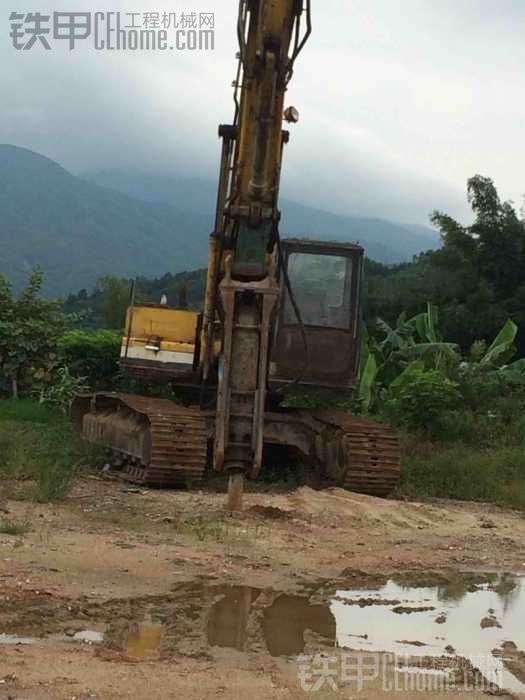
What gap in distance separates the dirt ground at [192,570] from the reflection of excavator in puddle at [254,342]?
1.93 feet

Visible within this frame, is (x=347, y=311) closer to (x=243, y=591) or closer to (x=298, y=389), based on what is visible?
(x=298, y=389)

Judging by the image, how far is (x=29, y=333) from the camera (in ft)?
71.2

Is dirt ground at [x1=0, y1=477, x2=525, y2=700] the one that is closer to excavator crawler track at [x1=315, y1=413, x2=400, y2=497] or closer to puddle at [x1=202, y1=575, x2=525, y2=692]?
puddle at [x1=202, y1=575, x2=525, y2=692]

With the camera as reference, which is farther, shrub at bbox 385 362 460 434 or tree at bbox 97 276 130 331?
tree at bbox 97 276 130 331

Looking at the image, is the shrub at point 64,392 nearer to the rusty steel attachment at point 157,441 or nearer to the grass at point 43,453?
the grass at point 43,453

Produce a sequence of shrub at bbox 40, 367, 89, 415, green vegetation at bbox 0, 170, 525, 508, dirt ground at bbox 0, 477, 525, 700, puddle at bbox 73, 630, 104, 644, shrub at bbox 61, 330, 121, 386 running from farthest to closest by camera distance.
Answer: shrub at bbox 61, 330, 121, 386, shrub at bbox 40, 367, 89, 415, green vegetation at bbox 0, 170, 525, 508, puddle at bbox 73, 630, 104, 644, dirt ground at bbox 0, 477, 525, 700

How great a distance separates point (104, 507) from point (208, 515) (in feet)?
3.52

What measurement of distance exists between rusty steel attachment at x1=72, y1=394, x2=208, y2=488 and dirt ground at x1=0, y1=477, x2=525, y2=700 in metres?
0.27

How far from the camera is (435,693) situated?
5156 millimetres

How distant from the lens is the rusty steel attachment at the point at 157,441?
37.9 ft

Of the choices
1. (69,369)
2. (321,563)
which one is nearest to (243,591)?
(321,563)

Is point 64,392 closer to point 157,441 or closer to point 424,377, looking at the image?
point 424,377

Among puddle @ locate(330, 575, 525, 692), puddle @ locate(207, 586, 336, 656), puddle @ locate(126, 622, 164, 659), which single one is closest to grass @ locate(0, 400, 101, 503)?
puddle @ locate(207, 586, 336, 656)

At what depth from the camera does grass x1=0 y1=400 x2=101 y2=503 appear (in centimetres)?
1063
